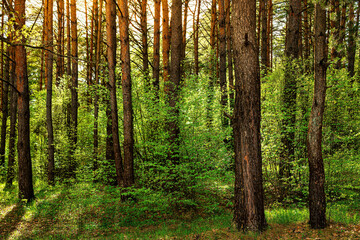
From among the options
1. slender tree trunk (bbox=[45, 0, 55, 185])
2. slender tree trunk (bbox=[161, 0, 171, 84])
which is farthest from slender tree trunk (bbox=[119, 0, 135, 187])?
slender tree trunk (bbox=[45, 0, 55, 185])

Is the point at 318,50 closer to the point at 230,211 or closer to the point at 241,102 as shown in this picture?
the point at 241,102

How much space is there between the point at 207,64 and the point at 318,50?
1276cm

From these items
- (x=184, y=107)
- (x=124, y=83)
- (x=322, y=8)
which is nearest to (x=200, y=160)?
(x=184, y=107)

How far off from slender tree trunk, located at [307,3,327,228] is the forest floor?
1.16 ft

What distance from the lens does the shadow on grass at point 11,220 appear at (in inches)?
284

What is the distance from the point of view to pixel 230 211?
8055 millimetres

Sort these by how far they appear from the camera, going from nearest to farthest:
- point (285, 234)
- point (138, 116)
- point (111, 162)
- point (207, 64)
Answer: point (285, 234) → point (138, 116) → point (111, 162) → point (207, 64)

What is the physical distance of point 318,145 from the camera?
4695 millimetres

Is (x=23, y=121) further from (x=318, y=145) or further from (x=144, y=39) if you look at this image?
(x=318, y=145)

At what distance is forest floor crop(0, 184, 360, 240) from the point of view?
4934mm

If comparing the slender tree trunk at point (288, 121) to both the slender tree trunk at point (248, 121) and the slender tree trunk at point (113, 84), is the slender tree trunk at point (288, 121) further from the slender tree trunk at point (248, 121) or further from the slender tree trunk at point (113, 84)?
the slender tree trunk at point (113, 84)

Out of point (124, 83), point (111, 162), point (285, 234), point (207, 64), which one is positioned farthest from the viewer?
point (207, 64)

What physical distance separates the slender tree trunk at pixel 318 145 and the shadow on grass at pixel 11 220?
8111mm

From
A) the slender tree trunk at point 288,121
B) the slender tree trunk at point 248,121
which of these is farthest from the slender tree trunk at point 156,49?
the slender tree trunk at point 248,121
